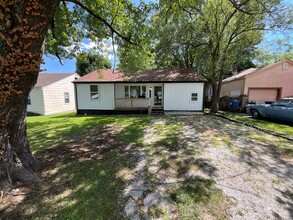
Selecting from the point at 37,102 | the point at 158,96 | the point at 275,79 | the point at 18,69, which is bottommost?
the point at 37,102

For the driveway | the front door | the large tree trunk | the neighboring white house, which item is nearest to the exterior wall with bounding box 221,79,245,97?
the front door

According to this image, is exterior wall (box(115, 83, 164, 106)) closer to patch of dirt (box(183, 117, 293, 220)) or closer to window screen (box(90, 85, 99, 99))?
window screen (box(90, 85, 99, 99))

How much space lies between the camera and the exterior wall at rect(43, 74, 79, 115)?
1723 cm

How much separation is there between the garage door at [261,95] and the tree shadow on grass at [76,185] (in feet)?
50.0

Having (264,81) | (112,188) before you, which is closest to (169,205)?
(112,188)

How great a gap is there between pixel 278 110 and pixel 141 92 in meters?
9.84

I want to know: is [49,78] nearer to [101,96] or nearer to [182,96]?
[101,96]

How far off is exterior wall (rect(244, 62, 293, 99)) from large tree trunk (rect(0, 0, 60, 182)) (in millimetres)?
17315

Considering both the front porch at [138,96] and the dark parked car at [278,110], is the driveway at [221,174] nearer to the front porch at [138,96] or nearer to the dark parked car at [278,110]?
the dark parked car at [278,110]

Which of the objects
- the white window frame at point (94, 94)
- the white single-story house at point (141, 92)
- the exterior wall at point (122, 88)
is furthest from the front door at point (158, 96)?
the white window frame at point (94, 94)

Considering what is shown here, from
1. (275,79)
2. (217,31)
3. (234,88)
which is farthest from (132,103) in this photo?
(275,79)

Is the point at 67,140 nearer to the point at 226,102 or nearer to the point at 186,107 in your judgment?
the point at 186,107

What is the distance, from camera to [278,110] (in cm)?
917

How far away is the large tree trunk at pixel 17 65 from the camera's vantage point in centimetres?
232
